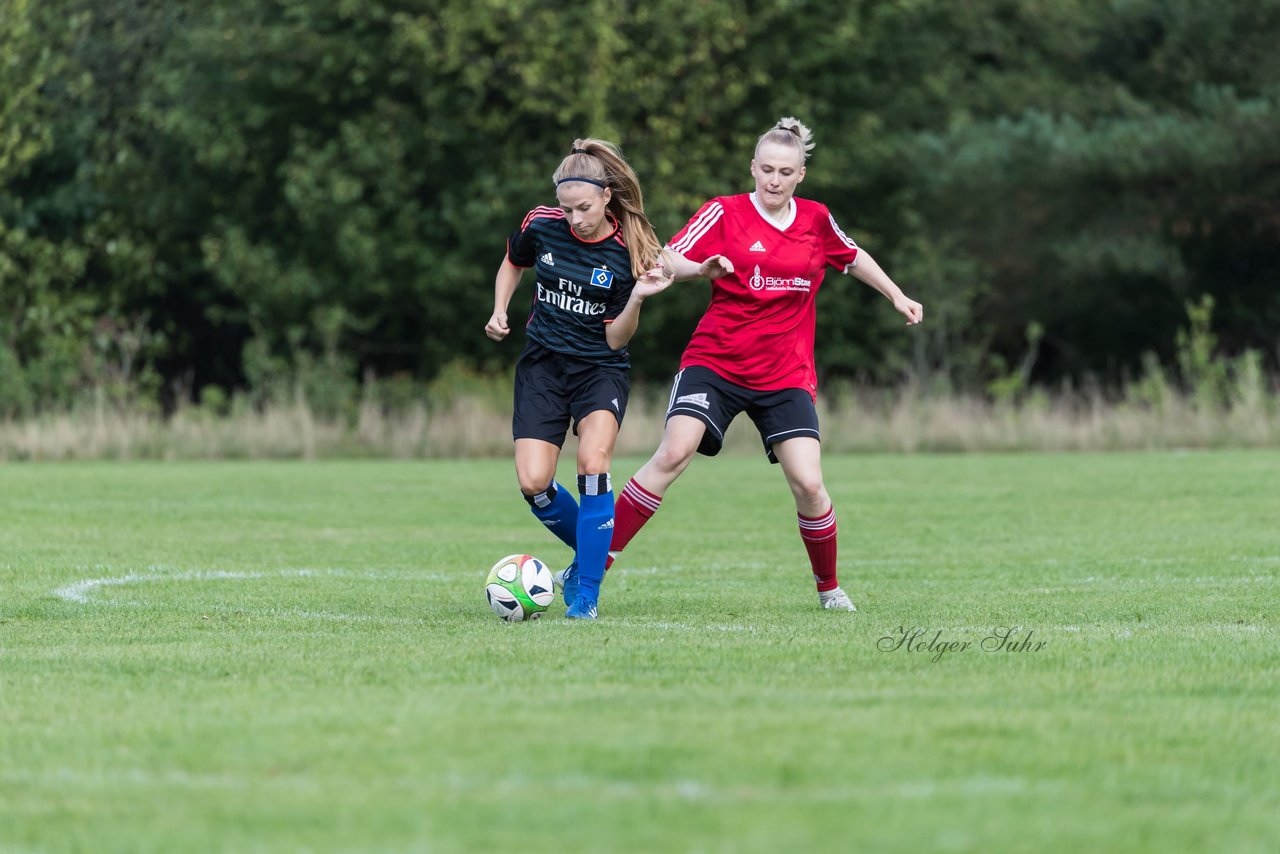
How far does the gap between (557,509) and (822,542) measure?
1.12 meters

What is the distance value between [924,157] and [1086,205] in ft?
9.13

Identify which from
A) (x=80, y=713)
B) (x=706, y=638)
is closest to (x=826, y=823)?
(x=80, y=713)

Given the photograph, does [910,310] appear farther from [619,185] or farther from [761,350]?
[619,185]

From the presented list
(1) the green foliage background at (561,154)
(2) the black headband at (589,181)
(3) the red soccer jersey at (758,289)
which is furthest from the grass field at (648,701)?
(1) the green foliage background at (561,154)

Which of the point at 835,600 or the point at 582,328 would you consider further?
the point at 835,600

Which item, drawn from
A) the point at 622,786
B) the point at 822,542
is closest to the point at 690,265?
the point at 822,542

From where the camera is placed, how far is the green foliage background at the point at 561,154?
29578 mm

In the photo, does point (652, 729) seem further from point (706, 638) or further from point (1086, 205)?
point (1086, 205)

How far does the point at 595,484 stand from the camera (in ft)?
24.7

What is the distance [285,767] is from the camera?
13.7 feet

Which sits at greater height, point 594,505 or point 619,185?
point 619,185

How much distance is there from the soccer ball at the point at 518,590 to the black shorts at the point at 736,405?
0.93m

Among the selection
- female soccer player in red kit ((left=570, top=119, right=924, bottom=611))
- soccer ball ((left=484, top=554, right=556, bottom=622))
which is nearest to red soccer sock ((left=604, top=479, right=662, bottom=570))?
female soccer player in red kit ((left=570, top=119, right=924, bottom=611))

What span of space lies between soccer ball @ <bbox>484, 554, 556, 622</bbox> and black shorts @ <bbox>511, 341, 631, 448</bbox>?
1.99ft
